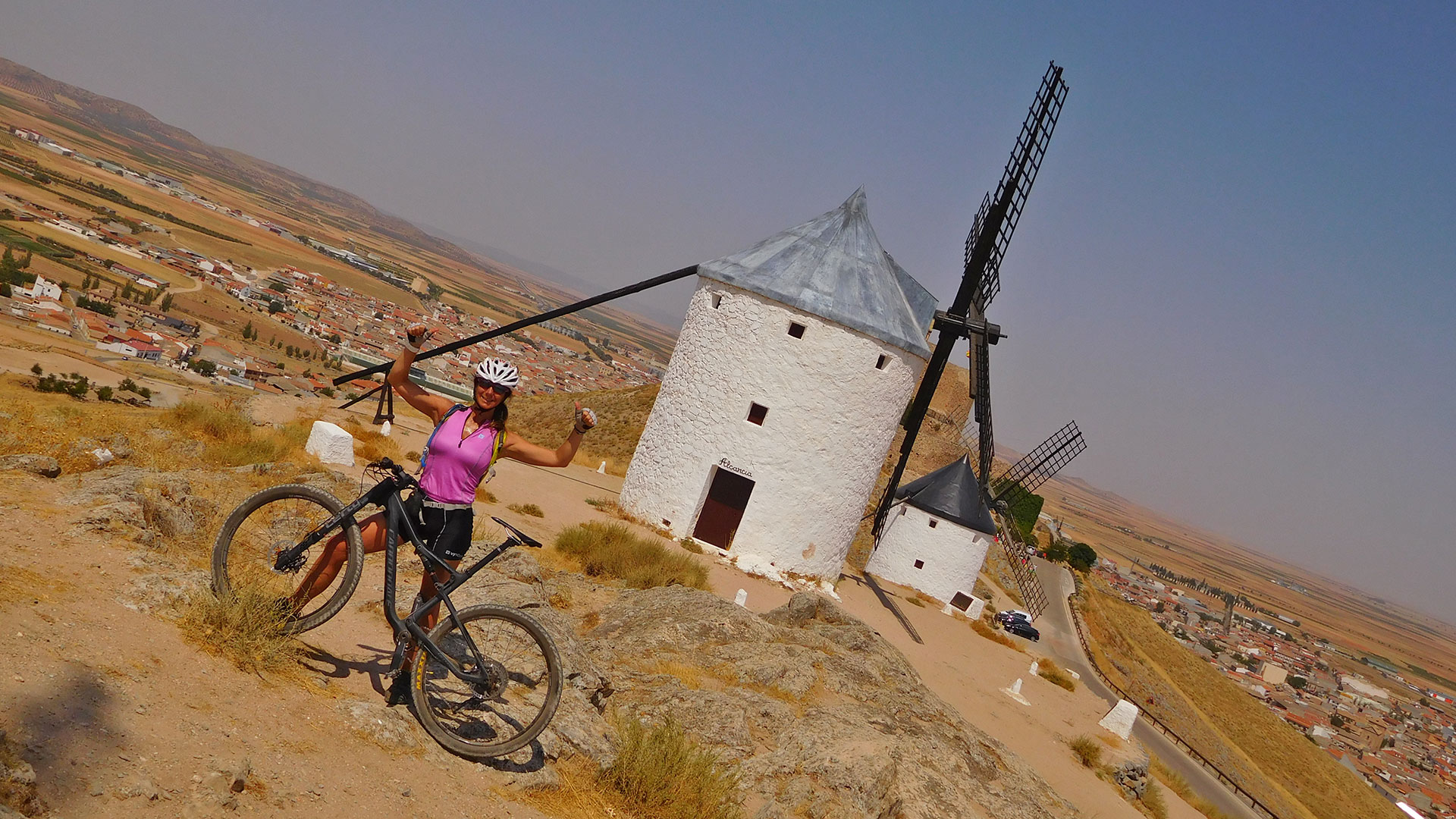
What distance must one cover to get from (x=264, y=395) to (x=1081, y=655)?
28697mm

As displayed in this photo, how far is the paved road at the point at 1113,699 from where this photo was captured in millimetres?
20203

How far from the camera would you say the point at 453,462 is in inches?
169

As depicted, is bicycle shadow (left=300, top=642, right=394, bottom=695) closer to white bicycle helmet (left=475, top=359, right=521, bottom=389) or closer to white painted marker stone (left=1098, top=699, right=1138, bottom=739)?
white bicycle helmet (left=475, top=359, right=521, bottom=389)

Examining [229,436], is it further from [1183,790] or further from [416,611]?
[1183,790]

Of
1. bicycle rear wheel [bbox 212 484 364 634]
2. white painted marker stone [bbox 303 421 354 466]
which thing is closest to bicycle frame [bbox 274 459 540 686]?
bicycle rear wheel [bbox 212 484 364 634]

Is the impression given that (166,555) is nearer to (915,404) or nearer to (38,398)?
(38,398)

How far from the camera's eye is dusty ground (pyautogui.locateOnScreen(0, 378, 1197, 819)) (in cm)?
287

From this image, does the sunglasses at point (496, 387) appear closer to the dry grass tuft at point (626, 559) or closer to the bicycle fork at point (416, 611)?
the bicycle fork at point (416, 611)

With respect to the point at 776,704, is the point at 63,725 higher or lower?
higher

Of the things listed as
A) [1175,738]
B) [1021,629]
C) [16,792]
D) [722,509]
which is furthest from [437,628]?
[1021,629]

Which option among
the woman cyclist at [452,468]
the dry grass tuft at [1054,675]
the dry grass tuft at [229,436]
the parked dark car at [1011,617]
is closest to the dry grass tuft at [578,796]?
the woman cyclist at [452,468]

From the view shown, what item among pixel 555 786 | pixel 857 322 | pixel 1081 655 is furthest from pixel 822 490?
pixel 1081 655

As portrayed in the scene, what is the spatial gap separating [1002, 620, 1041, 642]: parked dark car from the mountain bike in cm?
2410

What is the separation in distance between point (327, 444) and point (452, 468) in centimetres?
800
